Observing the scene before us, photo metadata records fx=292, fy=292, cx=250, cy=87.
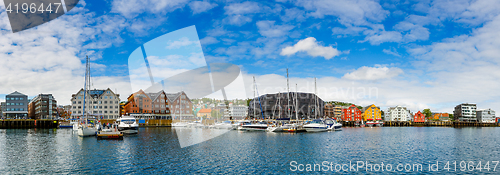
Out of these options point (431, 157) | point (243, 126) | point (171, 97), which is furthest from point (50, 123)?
point (431, 157)

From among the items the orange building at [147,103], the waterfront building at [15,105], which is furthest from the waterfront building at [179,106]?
the waterfront building at [15,105]

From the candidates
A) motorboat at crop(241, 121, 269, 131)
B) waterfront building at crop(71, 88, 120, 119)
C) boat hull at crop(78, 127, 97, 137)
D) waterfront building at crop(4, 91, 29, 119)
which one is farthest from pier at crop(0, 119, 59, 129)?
motorboat at crop(241, 121, 269, 131)

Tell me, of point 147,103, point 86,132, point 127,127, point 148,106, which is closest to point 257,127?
point 127,127

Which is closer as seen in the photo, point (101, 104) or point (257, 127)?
point (257, 127)

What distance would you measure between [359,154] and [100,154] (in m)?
36.2

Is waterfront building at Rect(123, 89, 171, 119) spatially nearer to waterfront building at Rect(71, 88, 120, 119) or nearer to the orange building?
the orange building

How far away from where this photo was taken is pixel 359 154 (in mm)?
42656

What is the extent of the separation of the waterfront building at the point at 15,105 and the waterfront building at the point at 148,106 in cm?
5174

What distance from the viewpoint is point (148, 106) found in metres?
155

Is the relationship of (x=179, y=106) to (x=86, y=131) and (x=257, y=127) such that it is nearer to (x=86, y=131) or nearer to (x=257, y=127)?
(x=257, y=127)

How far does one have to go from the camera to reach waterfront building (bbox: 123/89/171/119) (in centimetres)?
15325

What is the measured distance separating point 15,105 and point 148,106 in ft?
223

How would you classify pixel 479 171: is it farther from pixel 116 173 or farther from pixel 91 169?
pixel 91 169

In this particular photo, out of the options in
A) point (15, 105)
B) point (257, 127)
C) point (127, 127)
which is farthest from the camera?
point (15, 105)
